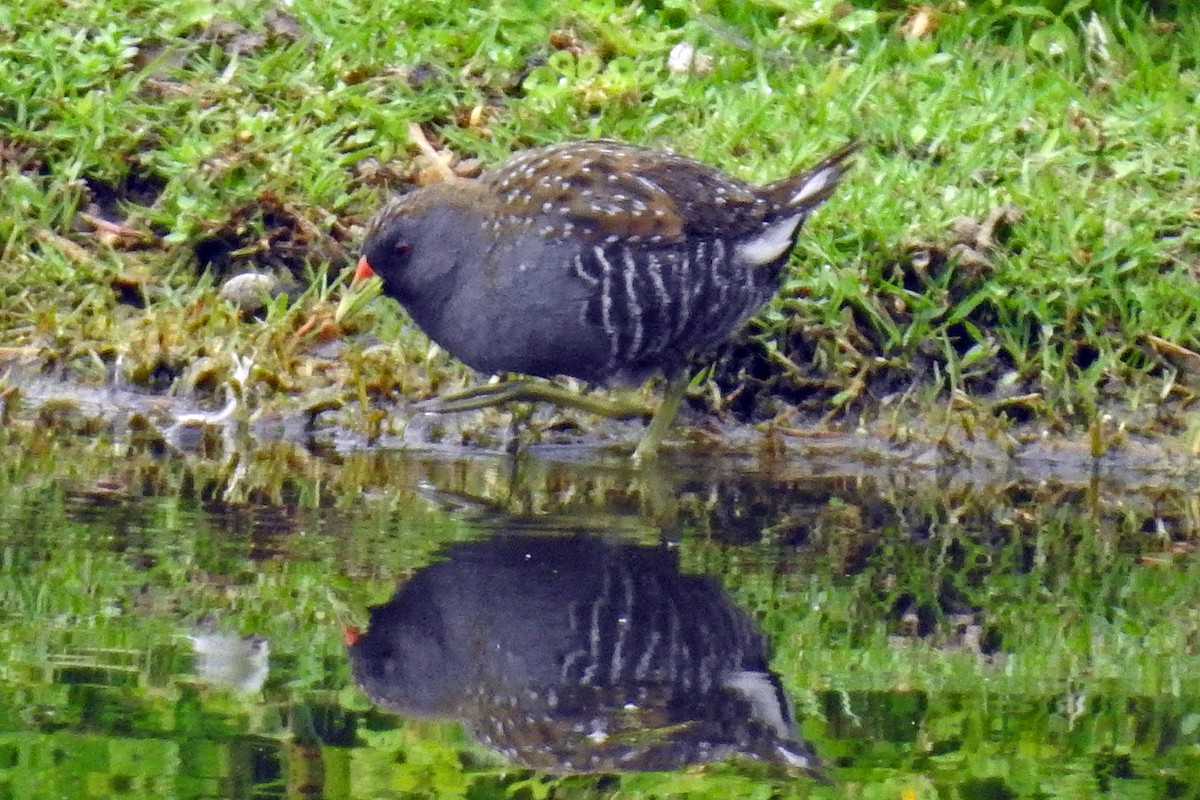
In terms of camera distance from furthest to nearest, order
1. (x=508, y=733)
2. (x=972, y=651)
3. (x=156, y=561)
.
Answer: (x=156, y=561) → (x=972, y=651) → (x=508, y=733)

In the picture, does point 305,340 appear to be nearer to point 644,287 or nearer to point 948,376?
point 644,287

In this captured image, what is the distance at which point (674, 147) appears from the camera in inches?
266

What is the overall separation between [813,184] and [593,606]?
2.26 m

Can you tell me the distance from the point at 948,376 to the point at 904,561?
1.72 meters

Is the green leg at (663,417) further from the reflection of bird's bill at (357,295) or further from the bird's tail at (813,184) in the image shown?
the reflection of bird's bill at (357,295)

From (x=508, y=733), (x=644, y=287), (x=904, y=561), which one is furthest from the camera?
(x=644, y=287)

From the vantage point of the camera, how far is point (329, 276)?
645 cm

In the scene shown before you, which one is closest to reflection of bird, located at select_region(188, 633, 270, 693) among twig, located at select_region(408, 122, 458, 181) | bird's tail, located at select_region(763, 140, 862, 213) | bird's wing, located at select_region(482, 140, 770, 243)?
bird's wing, located at select_region(482, 140, 770, 243)

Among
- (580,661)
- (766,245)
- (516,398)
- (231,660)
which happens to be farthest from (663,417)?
(231,660)

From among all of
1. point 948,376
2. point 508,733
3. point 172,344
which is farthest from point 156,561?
point 948,376

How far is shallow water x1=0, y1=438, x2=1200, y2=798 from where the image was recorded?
2953 millimetres

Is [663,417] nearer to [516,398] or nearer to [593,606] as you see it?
[516,398]

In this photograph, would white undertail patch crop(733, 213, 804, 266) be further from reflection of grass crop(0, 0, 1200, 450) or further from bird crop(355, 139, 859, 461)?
reflection of grass crop(0, 0, 1200, 450)

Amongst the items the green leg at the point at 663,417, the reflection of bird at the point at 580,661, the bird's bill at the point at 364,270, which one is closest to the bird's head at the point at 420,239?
the bird's bill at the point at 364,270
